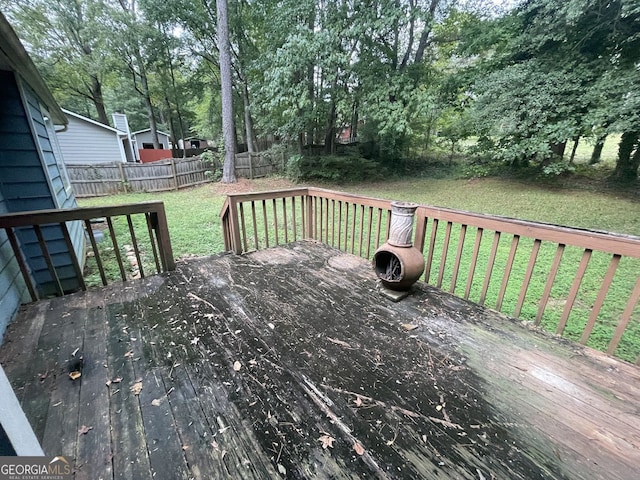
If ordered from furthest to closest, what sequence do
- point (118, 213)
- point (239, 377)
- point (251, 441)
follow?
point (118, 213)
point (239, 377)
point (251, 441)

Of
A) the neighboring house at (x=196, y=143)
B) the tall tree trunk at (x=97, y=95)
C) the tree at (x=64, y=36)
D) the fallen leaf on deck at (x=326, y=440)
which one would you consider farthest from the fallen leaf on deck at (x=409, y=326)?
the neighboring house at (x=196, y=143)

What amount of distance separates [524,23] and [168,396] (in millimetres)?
10848

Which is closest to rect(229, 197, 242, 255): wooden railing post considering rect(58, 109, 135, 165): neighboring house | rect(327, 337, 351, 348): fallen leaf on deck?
rect(327, 337, 351, 348): fallen leaf on deck

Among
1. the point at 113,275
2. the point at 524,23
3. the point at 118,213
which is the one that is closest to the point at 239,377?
the point at 118,213

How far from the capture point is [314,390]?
1.56 metres

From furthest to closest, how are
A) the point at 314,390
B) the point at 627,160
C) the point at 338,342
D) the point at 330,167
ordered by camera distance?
the point at 330,167 → the point at 627,160 → the point at 338,342 → the point at 314,390

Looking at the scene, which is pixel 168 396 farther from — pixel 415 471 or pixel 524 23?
pixel 524 23

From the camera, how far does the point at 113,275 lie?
11.5ft

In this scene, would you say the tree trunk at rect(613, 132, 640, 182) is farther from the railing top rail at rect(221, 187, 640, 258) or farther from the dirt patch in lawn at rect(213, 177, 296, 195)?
the dirt patch in lawn at rect(213, 177, 296, 195)

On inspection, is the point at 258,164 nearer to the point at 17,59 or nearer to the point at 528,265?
the point at 17,59

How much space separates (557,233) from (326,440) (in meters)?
1.91

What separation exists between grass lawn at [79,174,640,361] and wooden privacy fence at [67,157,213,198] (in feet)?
1.72

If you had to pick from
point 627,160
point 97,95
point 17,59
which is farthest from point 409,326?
point 97,95

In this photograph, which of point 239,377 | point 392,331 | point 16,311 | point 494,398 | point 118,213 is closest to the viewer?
point 494,398
